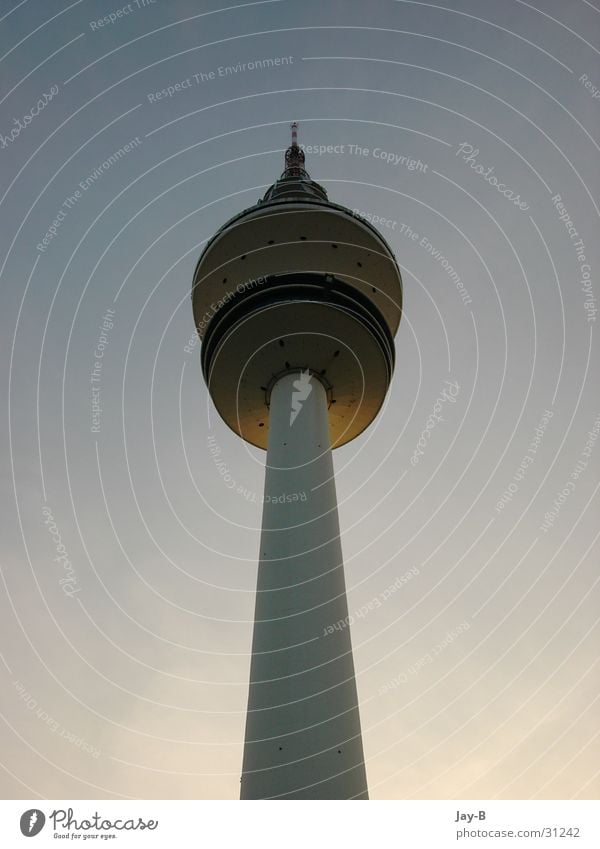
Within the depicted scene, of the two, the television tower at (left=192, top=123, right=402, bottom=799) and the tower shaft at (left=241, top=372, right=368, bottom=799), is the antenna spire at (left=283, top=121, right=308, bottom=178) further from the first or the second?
the tower shaft at (left=241, top=372, right=368, bottom=799)

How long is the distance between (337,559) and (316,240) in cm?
1213

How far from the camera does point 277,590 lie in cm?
1616

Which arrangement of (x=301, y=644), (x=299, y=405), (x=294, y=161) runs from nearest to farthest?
1. (x=301, y=644)
2. (x=299, y=405)
3. (x=294, y=161)

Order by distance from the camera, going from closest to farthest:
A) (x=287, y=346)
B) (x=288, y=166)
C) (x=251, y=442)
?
(x=287, y=346) → (x=251, y=442) → (x=288, y=166)

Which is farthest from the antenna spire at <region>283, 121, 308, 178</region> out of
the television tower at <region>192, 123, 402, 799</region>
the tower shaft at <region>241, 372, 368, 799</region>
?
the tower shaft at <region>241, 372, 368, 799</region>

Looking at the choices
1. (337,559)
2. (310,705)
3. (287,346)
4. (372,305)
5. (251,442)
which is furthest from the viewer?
(251,442)

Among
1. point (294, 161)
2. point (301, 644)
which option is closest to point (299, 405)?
point (301, 644)

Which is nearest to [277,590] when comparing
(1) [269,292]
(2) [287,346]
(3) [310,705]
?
(3) [310,705]

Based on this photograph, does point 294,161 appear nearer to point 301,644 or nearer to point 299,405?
point 299,405

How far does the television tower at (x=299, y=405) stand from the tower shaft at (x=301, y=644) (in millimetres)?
29

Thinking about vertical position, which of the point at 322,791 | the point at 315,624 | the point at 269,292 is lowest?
the point at 322,791

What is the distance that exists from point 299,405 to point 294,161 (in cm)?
1639

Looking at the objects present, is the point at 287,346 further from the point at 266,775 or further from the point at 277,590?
the point at 266,775

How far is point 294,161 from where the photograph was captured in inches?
1247
